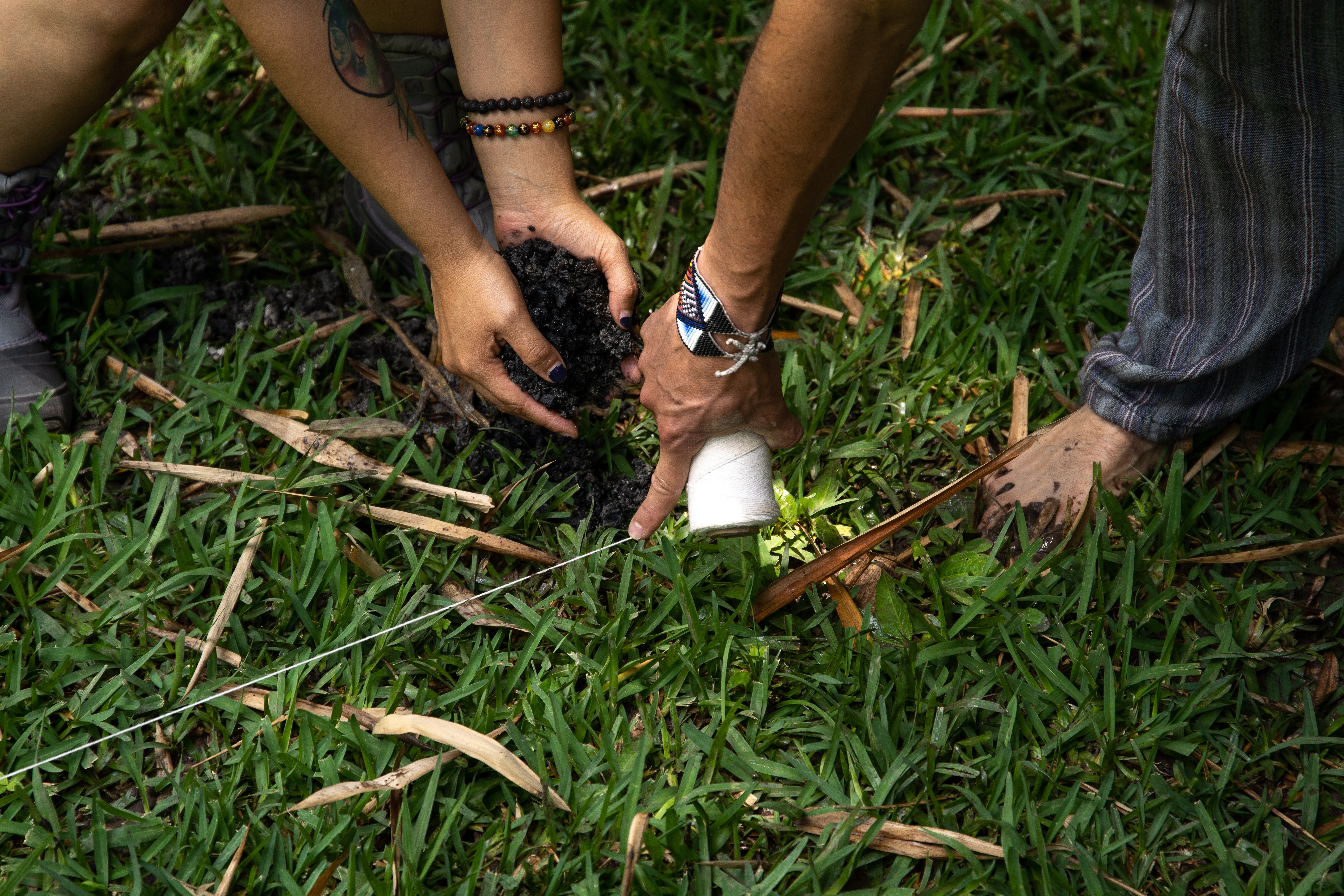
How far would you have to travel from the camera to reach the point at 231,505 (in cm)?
209

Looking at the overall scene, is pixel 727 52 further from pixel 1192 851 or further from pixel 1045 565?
pixel 1192 851

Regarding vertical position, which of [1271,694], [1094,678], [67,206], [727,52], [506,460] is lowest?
[1271,694]

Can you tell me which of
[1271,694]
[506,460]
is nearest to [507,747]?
[506,460]

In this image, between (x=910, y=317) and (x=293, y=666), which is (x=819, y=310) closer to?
(x=910, y=317)

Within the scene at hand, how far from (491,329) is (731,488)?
1.94 feet

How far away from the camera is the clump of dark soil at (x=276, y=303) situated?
243cm

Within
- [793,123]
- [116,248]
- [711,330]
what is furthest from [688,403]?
[116,248]

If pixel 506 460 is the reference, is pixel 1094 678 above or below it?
below

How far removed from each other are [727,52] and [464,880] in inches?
96.7

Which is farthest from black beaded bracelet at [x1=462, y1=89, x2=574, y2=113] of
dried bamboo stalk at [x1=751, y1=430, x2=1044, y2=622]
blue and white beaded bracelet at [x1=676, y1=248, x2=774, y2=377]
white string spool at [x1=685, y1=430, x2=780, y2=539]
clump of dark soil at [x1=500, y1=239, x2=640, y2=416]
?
dried bamboo stalk at [x1=751, y1=430, x2=1044, y2=622]

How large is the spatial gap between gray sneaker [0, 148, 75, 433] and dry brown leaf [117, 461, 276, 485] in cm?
27

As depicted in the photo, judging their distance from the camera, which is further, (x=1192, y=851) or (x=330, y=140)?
(x=330, y=140)

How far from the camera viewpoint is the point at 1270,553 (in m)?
1.96

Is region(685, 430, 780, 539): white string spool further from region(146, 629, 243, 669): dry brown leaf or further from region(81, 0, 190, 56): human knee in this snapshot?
region(81, 0, 190, 56): human knee
